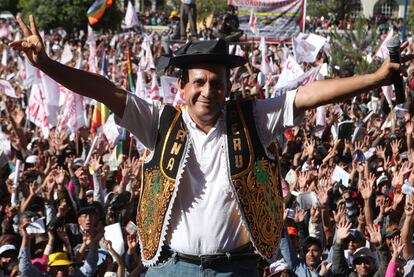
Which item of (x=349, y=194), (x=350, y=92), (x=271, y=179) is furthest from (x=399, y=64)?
(x=349, y=194)

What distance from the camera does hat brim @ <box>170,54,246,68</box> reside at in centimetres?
341

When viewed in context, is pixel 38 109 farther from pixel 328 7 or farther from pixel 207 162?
pixel 328 7

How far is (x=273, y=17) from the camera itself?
21.8 meters

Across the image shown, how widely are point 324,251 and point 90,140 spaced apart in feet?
15.2

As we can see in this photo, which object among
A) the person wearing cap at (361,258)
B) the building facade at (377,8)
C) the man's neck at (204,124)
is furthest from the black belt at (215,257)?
the building facade at (377,8)

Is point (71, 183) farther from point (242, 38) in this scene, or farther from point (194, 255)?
point (242, 38)

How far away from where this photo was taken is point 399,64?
10.4ft

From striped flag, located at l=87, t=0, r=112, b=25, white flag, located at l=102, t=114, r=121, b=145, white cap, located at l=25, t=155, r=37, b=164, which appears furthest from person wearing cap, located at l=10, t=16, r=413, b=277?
striped flag, located at l=87, t=0, r=112, b=25

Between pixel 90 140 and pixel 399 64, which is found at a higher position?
pixel 399 64

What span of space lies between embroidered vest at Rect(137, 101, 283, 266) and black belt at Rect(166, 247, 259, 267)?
67 mm

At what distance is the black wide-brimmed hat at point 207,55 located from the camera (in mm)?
3398

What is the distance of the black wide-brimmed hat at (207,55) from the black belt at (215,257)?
0.72 meters

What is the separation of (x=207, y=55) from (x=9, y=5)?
147 ft

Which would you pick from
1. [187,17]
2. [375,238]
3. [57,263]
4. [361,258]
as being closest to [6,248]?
[57,263]
